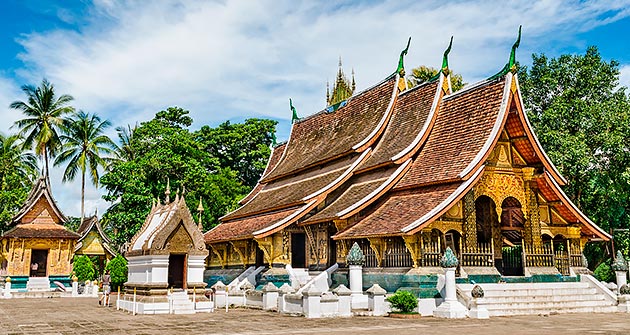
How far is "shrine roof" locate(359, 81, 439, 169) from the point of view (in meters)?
17.3

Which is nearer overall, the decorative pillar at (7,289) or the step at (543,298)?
the step at (543,298)

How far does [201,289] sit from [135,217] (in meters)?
16.4

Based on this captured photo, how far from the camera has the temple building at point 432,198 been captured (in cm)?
1445

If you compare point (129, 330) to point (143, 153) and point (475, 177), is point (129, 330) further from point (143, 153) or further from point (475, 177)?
point (143, 153)

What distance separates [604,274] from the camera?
931 inches

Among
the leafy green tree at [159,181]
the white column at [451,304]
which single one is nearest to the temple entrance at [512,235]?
the white column at [451,304]

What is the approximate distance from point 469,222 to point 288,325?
18.9ft

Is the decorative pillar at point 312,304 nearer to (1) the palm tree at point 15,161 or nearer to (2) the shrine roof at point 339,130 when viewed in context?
(2) the shrine roof at point 339,130

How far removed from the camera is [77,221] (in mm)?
56188

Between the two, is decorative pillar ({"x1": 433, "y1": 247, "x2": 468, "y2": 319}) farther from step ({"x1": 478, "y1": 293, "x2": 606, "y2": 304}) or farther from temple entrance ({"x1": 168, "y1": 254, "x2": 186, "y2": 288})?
temple entrance ({"x1": 168, "y1": 254, "x2": 186, "y2": 288})

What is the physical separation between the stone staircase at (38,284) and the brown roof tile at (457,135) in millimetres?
19676

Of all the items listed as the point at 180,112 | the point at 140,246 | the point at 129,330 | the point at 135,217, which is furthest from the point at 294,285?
the point at 180,112

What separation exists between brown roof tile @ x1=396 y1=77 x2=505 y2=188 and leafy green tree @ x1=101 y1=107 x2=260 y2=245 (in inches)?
637

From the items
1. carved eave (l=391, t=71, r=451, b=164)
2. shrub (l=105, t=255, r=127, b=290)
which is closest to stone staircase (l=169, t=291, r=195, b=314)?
carved eave (l=391, t=71, r=451, b=164)
